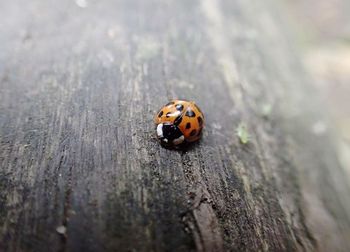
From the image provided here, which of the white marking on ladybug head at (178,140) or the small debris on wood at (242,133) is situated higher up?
the white marking on ladybug head at (178,140)

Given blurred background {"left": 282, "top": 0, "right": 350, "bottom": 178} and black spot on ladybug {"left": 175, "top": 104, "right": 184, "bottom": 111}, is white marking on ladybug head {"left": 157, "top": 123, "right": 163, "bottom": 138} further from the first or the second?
blurred background {"left": 282, "top": 0, "right": 350, "bottom": 178}

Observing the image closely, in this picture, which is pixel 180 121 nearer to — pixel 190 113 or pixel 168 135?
pixel 190 113

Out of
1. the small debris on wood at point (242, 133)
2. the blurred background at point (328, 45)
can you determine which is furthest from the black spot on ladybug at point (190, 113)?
the blurred background at point (328, 45)

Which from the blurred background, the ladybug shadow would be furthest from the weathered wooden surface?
the blurred background

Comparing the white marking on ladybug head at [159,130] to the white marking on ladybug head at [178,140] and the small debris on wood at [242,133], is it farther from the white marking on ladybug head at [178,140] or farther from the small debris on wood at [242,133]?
the small debris on wood at [242,133]

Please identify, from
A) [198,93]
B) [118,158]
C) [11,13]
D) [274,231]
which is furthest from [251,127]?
[11,13]

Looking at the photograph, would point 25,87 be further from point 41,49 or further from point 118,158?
point 118,158
